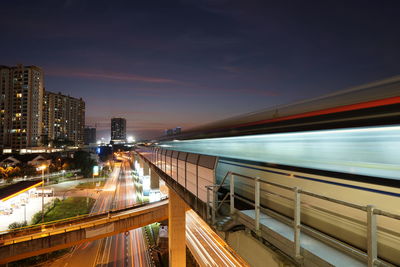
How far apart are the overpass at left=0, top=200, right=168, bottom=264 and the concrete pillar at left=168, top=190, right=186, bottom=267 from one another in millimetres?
2490

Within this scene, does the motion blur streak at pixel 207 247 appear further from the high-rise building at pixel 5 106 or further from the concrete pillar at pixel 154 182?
the high-rise building at pixel 5 106

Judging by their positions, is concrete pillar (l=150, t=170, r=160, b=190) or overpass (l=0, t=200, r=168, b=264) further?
concrete pillar (l=150, t=170, r=160, b=190)

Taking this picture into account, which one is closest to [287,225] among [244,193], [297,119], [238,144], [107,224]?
[297,119]

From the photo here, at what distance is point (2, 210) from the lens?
25.2 m

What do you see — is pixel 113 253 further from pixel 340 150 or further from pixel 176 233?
pixel 340 150

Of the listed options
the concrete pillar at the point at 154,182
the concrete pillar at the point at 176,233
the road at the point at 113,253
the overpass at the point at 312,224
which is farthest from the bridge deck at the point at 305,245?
the concrete pillar at the point at 154,182

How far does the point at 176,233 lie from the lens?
17078 millimetres

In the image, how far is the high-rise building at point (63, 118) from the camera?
11238 cm

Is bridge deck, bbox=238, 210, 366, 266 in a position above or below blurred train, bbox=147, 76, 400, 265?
below

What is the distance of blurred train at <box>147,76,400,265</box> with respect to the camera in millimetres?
2832

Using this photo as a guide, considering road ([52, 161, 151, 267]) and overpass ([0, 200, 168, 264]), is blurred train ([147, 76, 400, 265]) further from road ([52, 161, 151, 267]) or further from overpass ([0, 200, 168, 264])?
road ([52, 161, 151, 267])

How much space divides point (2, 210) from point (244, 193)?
96.1 feet

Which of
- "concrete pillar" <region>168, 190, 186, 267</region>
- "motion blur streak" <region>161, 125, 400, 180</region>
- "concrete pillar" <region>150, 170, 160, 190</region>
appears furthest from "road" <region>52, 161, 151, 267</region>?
"motion blur streak" <region>161, 125, 400, 180</region>

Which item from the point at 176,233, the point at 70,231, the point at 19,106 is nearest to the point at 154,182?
the point at 176,233
